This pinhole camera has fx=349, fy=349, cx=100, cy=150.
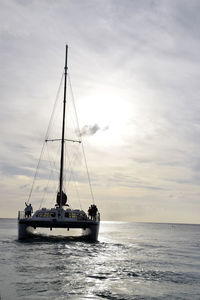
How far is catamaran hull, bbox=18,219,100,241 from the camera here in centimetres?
3191

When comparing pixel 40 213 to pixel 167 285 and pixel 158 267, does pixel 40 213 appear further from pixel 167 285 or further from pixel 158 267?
pixel 167 285

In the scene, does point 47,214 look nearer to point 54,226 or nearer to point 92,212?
point 54,226

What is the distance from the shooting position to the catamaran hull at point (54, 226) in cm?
3191

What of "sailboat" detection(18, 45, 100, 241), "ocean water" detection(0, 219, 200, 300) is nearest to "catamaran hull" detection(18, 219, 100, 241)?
"sailboat" detection(18, 45, 100, 241)

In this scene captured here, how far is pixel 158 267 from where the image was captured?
21453 millimetres

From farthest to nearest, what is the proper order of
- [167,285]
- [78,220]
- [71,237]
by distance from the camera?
[71,237] < [78,220] < [167,285]

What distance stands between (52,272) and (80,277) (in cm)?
174

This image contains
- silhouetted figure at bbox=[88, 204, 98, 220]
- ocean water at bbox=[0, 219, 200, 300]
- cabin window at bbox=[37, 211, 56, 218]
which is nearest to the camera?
ocean water at bbox=[0, 219, 200, 300]

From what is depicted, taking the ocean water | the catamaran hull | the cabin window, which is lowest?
the ocean water

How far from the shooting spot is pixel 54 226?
32.1m

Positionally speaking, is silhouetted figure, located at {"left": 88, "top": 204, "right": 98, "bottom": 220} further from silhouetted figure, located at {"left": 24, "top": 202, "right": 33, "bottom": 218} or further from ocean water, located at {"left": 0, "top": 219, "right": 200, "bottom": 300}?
ocean water, located at {"left": 0, "top": 219, "right": 200, "bottom": 300}

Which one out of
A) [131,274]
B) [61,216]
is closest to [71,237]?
[61,216]

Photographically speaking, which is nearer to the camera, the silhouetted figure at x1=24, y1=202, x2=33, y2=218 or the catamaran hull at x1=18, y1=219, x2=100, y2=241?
the catamaran hull at x1=18, y1=219, x2=100, y2=241

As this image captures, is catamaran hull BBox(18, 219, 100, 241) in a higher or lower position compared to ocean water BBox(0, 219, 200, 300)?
higher
